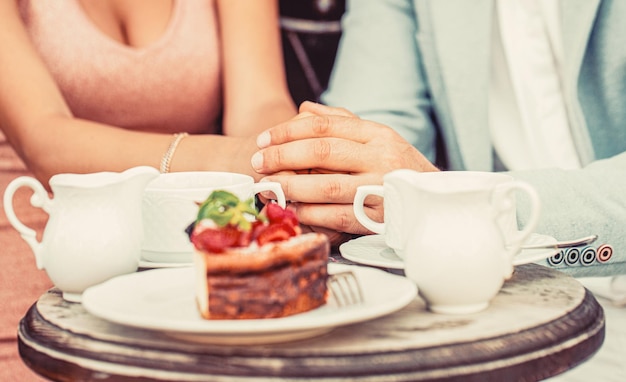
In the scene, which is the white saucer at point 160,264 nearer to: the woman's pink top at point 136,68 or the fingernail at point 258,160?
the fingernail at point 258,160

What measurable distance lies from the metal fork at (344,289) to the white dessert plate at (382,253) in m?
0.08

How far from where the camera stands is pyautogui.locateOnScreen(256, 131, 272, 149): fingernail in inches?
43.6

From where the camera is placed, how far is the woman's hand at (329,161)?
3.46ft

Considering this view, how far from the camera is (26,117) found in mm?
1387

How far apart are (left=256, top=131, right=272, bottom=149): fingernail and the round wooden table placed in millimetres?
457

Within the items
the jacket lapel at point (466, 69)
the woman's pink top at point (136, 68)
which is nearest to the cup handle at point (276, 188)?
the woman's pink top at point (136, 68)

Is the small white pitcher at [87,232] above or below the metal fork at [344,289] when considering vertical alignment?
above

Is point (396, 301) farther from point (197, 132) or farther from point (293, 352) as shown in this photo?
point (197, 132)

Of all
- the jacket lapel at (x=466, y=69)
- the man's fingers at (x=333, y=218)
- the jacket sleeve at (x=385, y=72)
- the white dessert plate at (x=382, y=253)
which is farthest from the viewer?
the jacket sleeve at (x=385, y=72)

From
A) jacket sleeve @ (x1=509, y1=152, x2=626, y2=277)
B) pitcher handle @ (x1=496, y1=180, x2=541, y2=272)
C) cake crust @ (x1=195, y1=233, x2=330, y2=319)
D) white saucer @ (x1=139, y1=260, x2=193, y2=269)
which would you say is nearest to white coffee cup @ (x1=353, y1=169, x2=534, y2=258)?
pitcher handle @ (x1=496, y1=180, x2=541, y2=272)

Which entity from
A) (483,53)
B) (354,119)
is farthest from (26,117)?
(483,53)

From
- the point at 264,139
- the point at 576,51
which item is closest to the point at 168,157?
the point at 264,139

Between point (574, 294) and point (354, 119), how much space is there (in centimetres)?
48

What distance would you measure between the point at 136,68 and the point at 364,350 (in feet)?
3.76
